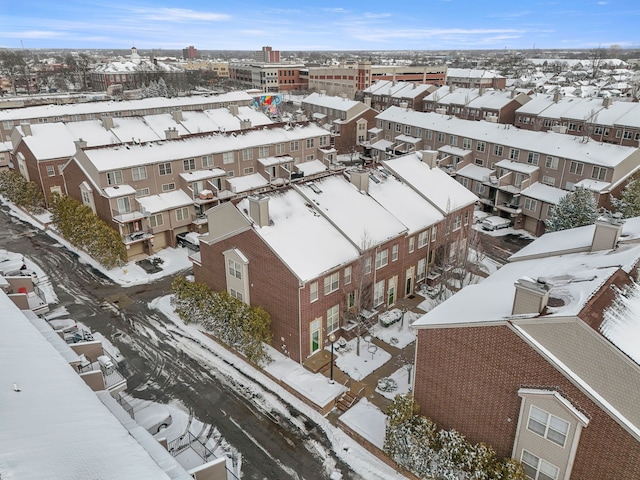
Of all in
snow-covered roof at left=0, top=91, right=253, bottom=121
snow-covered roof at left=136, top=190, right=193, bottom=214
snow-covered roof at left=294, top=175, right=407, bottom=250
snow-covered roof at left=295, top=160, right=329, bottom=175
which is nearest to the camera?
snow-covered roof at left=294, top=175, right=407, bottom=250

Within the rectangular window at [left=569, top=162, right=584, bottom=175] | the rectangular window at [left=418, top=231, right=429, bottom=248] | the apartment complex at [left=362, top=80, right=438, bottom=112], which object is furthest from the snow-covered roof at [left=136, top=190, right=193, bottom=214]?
the apartment complex at [left=362, top=80, right=438, bottom=112]

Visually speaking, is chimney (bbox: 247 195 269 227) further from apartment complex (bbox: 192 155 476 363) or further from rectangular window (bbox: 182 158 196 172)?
rectangular window (bbox: 182 158 196 172)

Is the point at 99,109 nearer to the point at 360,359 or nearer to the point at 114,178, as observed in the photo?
the point at 114,178

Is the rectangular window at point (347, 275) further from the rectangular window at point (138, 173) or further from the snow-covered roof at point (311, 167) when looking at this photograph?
the snow-covered roof at point (311, 167)

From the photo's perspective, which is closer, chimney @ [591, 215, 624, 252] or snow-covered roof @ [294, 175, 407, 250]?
chimney @ [591, 215, 624, 252]

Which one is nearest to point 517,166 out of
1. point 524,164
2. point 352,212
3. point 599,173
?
point 524,164

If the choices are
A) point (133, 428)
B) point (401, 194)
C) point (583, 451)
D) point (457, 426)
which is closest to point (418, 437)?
point (457, 426)
